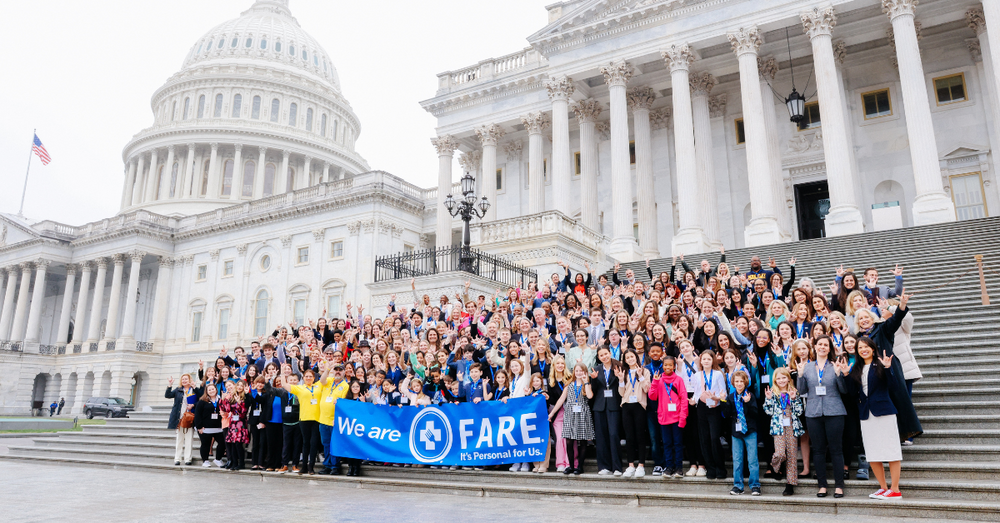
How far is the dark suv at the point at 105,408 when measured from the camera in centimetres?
4081

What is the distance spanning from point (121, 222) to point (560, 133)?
1668 inches

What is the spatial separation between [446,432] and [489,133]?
93.1 feet

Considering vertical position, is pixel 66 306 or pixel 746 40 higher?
pixel 746 40

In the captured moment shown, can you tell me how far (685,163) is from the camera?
2766cm

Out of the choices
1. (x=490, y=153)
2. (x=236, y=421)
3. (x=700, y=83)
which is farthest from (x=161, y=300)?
(x=236, y=421)

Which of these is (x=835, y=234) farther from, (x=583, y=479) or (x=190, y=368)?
(x=190, y=368)

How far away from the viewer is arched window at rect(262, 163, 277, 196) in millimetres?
71438

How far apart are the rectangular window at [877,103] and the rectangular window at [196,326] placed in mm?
46535

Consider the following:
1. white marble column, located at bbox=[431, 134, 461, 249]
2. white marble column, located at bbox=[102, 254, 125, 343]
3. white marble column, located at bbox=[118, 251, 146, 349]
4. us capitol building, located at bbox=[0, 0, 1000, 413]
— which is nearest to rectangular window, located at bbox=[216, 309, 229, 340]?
us capitol building, located at bbox=[0, 0, 1000, 413]

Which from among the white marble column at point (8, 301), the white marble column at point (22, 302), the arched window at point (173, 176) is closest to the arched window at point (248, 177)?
the arched window at point (173, 176)

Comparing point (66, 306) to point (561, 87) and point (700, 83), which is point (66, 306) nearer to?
point (561, 87)

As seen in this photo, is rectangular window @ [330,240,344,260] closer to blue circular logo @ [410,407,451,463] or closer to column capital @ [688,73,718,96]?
column capital @ [688,73,718,96]

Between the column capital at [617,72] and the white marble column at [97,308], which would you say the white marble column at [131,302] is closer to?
the white marble column at [97,308]

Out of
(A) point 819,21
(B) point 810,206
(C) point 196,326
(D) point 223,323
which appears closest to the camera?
(A) point 819,21
